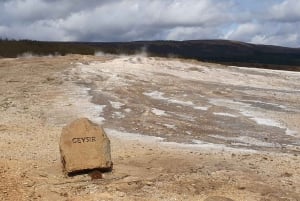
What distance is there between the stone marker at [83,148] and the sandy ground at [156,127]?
9.8 inches

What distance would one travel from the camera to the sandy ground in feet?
34.1

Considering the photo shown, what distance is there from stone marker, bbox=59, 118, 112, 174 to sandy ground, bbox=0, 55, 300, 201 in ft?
0.82

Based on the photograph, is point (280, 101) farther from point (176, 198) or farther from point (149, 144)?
point (176, 198)

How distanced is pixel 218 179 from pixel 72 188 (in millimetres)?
2762

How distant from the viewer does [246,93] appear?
24.3 metres

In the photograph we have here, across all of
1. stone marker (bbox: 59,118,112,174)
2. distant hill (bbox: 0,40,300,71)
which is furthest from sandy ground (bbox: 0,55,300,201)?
distant hill (bbox: 0,40,300,71)

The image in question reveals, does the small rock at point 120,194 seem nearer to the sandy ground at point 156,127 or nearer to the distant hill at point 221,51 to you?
the sandy ground at point 156,127

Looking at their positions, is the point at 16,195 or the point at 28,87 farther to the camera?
the point at 28,87

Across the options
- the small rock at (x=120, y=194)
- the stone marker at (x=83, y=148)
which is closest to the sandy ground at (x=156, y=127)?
the small rock at (x=120, y=194)

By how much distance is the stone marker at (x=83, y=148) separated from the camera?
10930 mm

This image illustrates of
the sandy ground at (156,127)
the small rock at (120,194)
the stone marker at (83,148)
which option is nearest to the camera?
the small rock at (120,194)

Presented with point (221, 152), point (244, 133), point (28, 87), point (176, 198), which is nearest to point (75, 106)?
point (28, 87)

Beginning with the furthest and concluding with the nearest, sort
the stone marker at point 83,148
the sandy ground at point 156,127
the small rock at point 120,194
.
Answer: the stone marker at point 83,148 → the sandy ground at point 156,127 → the small rock at point 120,194

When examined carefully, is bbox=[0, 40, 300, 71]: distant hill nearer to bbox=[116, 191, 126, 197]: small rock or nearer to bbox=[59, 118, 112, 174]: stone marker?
bbox=[59, 118, 112, 174]: stone marker
